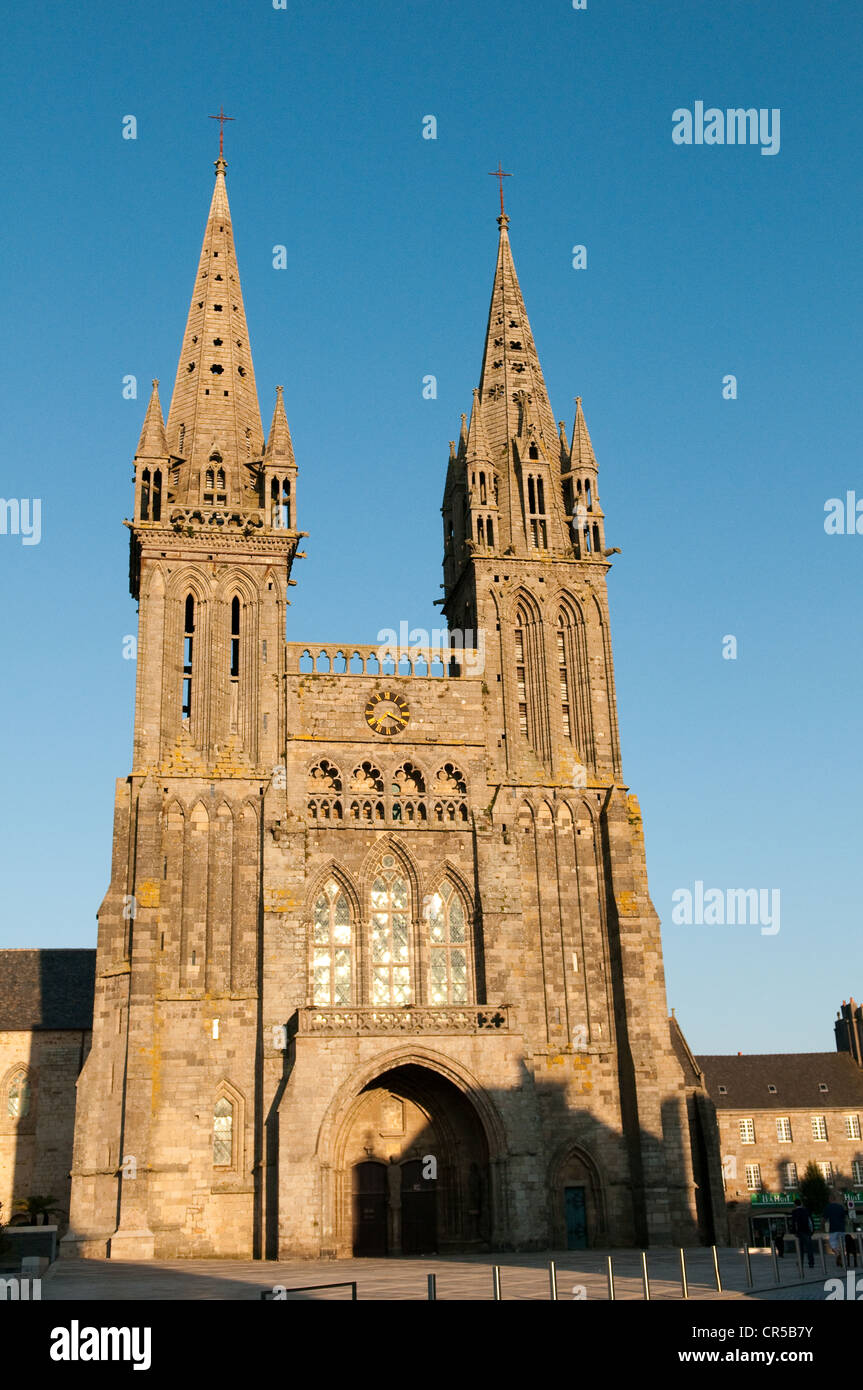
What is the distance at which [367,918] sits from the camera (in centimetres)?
4284

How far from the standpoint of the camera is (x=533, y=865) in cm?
4462

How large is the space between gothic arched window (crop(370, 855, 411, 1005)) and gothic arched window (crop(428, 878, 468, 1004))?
818mm

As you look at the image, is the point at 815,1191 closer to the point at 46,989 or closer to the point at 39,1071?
the point at 39,1071

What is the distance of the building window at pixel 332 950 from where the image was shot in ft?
138

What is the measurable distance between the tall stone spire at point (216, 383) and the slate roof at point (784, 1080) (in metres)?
45.2

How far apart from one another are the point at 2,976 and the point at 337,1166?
23646 mm

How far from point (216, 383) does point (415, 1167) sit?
2890 cm

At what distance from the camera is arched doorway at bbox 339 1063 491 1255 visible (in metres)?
40.1

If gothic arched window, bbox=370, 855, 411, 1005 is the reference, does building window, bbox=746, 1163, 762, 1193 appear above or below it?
below

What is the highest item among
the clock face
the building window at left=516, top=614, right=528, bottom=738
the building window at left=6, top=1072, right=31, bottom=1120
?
the building window at left=516, top=614, right=528, bottom=738

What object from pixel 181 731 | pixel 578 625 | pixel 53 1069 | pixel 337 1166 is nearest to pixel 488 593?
pixel 578 625

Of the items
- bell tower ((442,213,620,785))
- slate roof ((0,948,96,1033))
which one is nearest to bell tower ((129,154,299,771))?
bell tower ((442,213,620,785))

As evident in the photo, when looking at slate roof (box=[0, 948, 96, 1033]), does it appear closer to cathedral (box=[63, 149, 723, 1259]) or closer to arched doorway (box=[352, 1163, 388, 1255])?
cathedral (box=[63, 149, 723, 1259])
